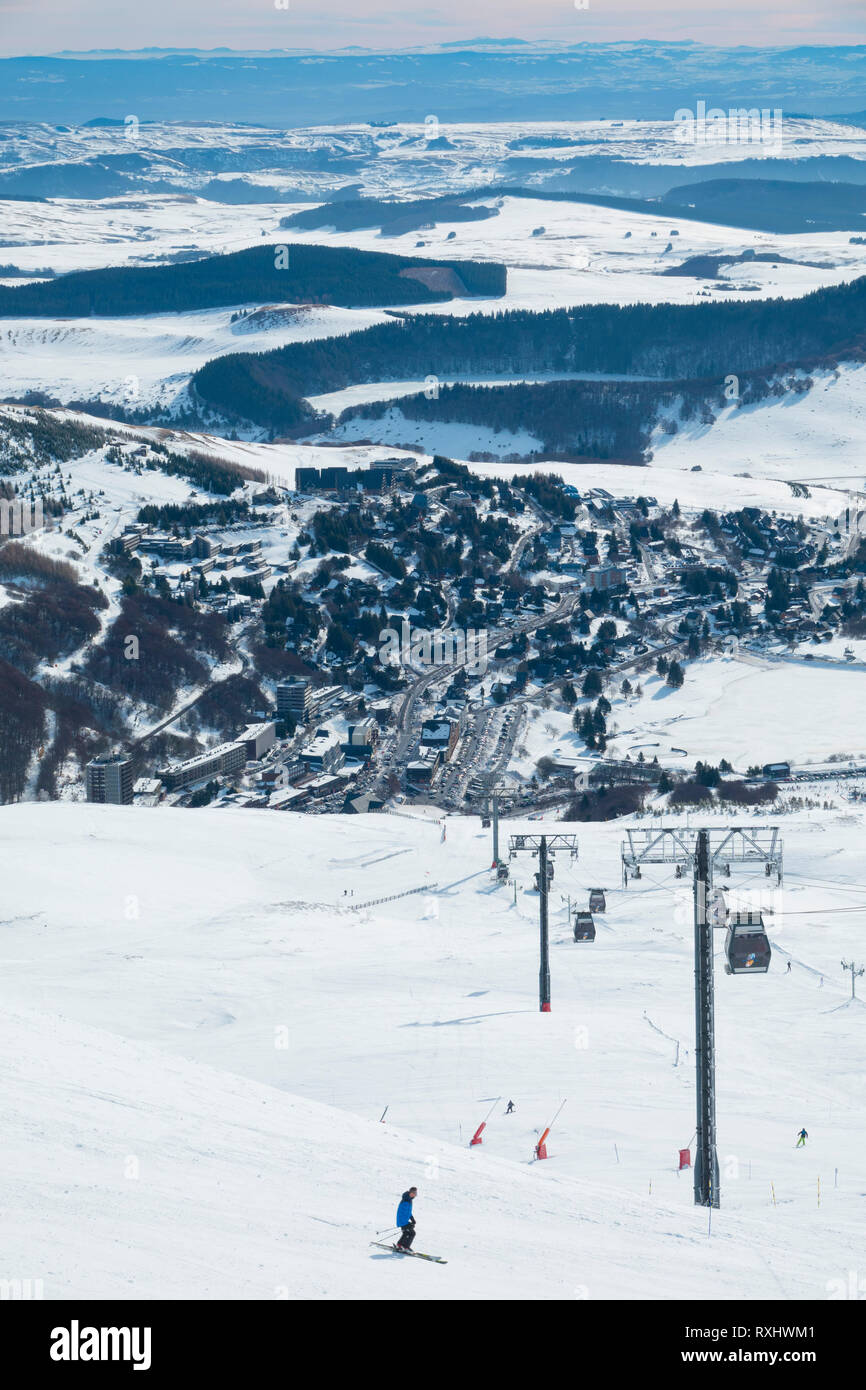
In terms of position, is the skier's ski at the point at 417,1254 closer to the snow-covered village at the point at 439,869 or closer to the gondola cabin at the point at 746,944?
the snow-covered village at the point at 439,869

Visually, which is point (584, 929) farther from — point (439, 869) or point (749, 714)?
point (749, 714)

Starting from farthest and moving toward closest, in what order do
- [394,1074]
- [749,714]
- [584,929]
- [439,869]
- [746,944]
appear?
[749,714]
[439,869]
[584,929]
[394,1074]
[746,944]

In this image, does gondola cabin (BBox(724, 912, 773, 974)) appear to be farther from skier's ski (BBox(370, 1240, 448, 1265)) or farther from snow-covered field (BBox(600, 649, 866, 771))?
snow-covered field (BBox(600, 649, 866, 771))

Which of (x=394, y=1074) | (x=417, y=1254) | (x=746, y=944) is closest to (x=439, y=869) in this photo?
(x=394, y=1074)

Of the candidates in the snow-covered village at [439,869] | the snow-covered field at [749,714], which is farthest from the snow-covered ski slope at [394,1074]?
the snow-covered field at [749,714]

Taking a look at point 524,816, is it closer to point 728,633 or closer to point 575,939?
point 575,939
